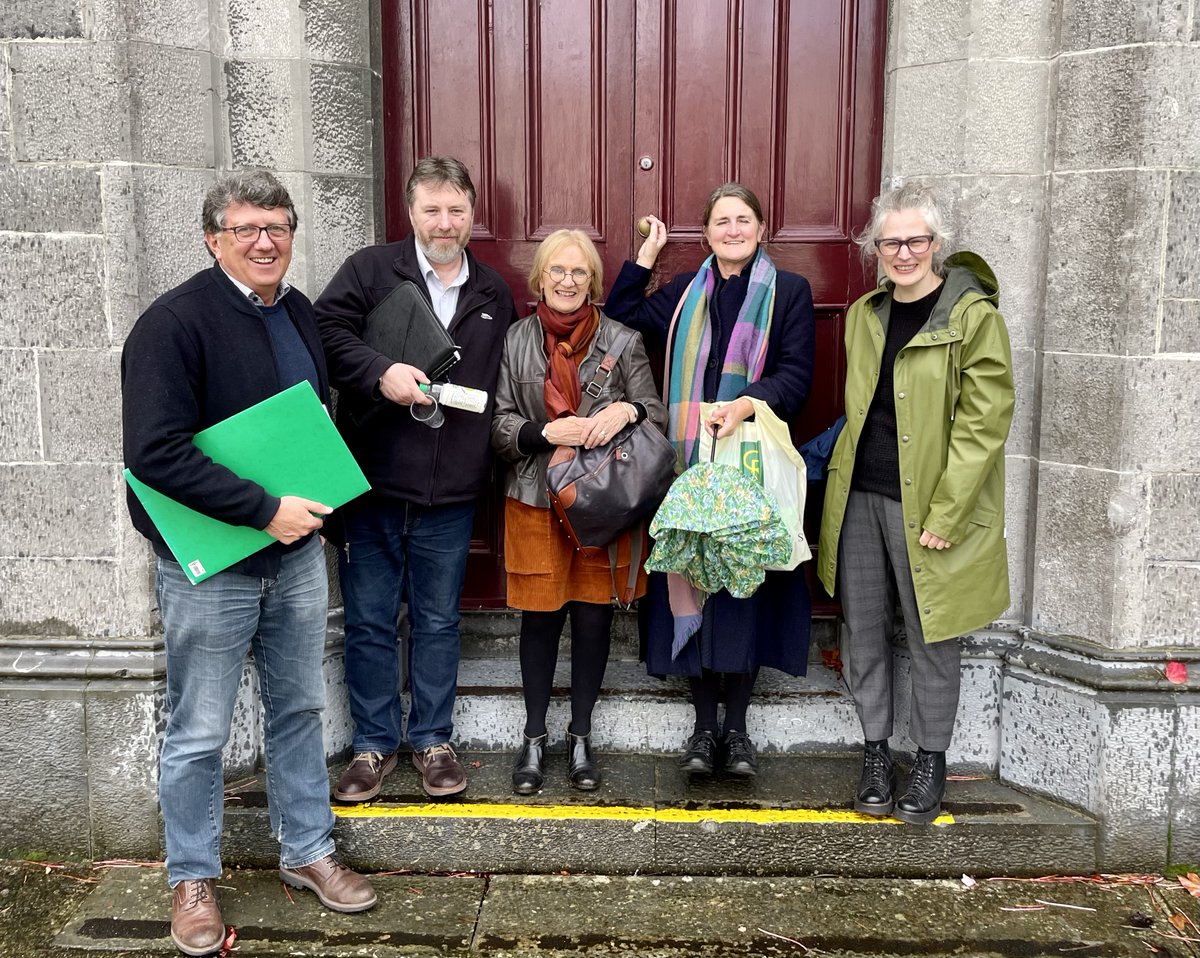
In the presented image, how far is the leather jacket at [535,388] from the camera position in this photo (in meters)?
3.52

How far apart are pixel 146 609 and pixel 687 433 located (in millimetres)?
1932

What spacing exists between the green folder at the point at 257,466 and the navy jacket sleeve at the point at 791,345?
1.40 m

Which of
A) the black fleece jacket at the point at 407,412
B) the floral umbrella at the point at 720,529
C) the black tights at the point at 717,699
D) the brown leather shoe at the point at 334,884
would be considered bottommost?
the brown leather shoe at the point at 334,884

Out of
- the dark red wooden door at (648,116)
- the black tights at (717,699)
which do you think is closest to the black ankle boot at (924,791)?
the black tights at (717,699)

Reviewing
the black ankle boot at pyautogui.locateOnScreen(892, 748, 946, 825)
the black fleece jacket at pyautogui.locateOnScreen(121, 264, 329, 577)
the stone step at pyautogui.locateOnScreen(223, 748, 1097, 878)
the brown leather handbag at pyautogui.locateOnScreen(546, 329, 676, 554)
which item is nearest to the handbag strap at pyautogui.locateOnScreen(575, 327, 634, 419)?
the brown leather handbag at pyautogui.locateOnScreen(546, 329, 676, 554)

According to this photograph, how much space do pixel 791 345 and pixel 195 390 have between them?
6.22ft

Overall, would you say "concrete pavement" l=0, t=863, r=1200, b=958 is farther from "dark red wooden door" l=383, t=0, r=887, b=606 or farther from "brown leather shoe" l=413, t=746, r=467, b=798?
"dark red wooden door" l=383, t=0, r=887, b=606

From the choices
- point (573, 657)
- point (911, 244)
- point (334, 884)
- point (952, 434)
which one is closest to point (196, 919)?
point (334, 884)

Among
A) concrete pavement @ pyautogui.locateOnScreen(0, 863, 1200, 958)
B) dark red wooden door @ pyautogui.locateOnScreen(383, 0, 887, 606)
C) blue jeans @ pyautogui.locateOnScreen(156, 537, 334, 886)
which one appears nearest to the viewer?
blue jeans @ pyautogui.locateOnScreen(156, 537, 334, 886)

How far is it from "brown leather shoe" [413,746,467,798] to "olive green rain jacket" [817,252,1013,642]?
158 cm

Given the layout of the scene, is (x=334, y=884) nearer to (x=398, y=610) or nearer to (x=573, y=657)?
(x=398, y=610)

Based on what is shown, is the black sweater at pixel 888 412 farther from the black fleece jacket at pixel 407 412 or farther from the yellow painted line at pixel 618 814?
the black fleece jacket at pixel 407 412

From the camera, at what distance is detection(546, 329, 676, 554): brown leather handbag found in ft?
11.0

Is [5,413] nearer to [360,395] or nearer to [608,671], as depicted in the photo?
[360,395]
